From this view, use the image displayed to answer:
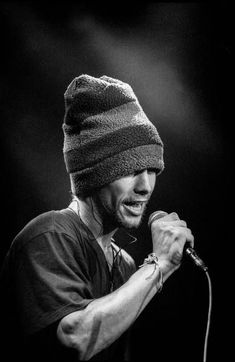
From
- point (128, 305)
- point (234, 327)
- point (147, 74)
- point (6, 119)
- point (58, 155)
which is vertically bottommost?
point (234, 327)

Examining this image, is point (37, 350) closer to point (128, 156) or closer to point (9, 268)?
point (9, 268)

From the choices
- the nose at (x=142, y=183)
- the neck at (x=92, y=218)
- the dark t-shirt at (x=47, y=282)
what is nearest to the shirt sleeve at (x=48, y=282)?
the dark t-shirt at (x=47, y=282)

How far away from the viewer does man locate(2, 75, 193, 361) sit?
3.72 ft

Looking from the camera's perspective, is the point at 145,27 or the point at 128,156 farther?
the point at 145,27

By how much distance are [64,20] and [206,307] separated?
6.06 ft

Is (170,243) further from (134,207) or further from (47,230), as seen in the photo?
(47,230)

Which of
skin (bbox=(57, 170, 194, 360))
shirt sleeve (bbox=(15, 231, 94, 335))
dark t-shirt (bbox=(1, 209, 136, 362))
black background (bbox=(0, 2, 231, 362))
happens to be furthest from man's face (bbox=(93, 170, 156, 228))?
black background (bbox=(0, 2, 231, 362))

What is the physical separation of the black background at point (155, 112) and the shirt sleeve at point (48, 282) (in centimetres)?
77

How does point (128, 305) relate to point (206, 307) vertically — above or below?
above

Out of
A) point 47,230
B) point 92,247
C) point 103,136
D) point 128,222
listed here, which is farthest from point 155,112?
point 47,230

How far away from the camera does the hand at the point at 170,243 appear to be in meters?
1.32

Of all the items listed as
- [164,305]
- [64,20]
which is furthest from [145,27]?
[164,305]

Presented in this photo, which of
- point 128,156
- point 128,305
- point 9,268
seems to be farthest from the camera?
point 128,156

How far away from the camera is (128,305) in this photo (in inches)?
46.3
